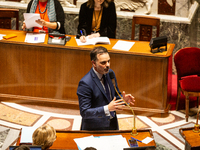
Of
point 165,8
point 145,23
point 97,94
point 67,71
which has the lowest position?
point 67,71

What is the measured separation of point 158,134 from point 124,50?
51.2 inches

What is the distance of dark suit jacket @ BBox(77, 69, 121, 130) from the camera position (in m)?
2.86

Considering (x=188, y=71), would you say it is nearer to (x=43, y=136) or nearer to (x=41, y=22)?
(x=41, y=22)

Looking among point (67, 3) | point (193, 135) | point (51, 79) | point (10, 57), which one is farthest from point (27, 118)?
point (67, 3)

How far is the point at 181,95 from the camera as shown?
5.20 m

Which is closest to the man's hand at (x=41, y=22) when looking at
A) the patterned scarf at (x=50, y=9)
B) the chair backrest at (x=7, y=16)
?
the patterned scarf at (x=50, y=9)

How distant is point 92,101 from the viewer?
301cm

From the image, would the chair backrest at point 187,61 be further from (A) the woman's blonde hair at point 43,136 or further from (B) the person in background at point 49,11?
(A) the woman's blonde hair at point 43,136

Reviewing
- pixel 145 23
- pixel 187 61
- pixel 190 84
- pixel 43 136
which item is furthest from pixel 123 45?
pixel 43 136

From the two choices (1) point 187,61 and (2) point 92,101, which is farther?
(1) point 187,61

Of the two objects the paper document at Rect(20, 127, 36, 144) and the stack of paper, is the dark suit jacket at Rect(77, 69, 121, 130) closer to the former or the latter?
the stack of paper

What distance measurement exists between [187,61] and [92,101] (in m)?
2.37

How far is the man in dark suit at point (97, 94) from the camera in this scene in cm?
287

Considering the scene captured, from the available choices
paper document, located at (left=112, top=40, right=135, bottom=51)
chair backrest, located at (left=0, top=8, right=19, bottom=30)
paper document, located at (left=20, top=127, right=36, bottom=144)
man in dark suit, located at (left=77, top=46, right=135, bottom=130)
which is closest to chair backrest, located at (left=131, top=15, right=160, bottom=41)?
paper document, located at (left=112, top=40, right=135, bottom=51)
